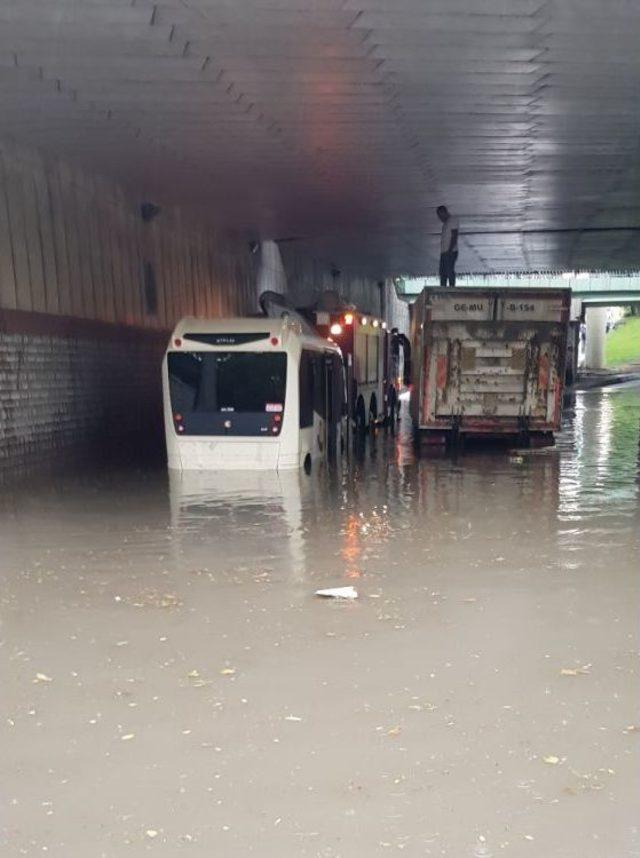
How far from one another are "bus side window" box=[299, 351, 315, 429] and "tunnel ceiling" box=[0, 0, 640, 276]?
4022 millimetres

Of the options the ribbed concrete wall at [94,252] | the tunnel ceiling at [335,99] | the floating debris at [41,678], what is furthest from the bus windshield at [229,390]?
the floating debris at [41,678]

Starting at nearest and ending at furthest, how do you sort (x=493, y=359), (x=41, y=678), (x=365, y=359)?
(x=41, y=678) → (x=493, y=359) → (x=365, y=359)

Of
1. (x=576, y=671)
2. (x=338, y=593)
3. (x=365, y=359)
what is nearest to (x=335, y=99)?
(x=338, y=593)

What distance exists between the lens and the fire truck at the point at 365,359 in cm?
2295

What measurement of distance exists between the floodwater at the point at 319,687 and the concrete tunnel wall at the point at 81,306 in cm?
542

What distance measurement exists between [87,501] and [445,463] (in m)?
7.50

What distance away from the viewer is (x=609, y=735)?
473 centimetres

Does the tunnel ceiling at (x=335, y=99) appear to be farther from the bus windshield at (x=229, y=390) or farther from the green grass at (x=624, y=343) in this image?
the green grass at (x=624, y=343)

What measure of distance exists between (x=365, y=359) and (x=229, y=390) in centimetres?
1021

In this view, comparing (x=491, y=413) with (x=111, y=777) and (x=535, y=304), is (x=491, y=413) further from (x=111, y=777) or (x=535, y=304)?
(x=111, y=777)

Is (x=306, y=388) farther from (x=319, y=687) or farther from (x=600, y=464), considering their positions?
(x=319, y=687)

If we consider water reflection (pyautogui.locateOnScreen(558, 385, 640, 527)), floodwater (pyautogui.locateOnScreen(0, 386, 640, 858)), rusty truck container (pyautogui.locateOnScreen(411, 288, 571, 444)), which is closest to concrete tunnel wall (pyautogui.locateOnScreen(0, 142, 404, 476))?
floodwater (pyautogui.locateOnScreen(0, 386, 640, 858))

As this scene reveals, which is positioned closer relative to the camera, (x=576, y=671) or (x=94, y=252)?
(x=576, y=671)

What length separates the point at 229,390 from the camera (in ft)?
48.7
